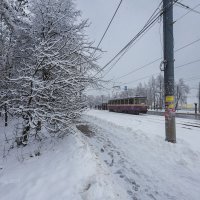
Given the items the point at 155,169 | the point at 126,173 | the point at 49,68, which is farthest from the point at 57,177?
the point at 49,68

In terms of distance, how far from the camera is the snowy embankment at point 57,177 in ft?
12.0

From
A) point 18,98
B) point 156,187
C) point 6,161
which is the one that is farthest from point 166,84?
point 6,161

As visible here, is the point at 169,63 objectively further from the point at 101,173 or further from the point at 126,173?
the point at 101,173

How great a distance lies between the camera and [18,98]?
689 centimetres

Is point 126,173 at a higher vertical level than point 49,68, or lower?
lower

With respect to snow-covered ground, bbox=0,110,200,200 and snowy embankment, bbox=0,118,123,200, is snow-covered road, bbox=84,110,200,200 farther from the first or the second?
snowy embankment, bbox=0,118,123,200

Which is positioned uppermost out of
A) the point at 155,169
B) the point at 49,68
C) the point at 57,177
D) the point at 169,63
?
the point at 169,63

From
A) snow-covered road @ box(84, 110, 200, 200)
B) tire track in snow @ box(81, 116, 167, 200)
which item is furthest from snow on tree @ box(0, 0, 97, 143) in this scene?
snow-covered road @ box(84, 110, 200, 200)

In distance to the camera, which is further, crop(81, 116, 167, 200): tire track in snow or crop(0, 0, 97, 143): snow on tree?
crop(0, 0, 97, 143): snow on tree

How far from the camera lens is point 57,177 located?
4367mm

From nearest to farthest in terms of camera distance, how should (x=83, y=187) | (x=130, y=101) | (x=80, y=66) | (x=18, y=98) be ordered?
(x=83, y=187) < (x=18, y=98) < (x=80, y=66) < (x=130, y=101)

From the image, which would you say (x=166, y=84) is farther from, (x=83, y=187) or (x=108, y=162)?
(x=83, y=187)

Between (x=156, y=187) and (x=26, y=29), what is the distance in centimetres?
746

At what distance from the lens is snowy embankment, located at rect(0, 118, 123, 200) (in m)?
3.66
